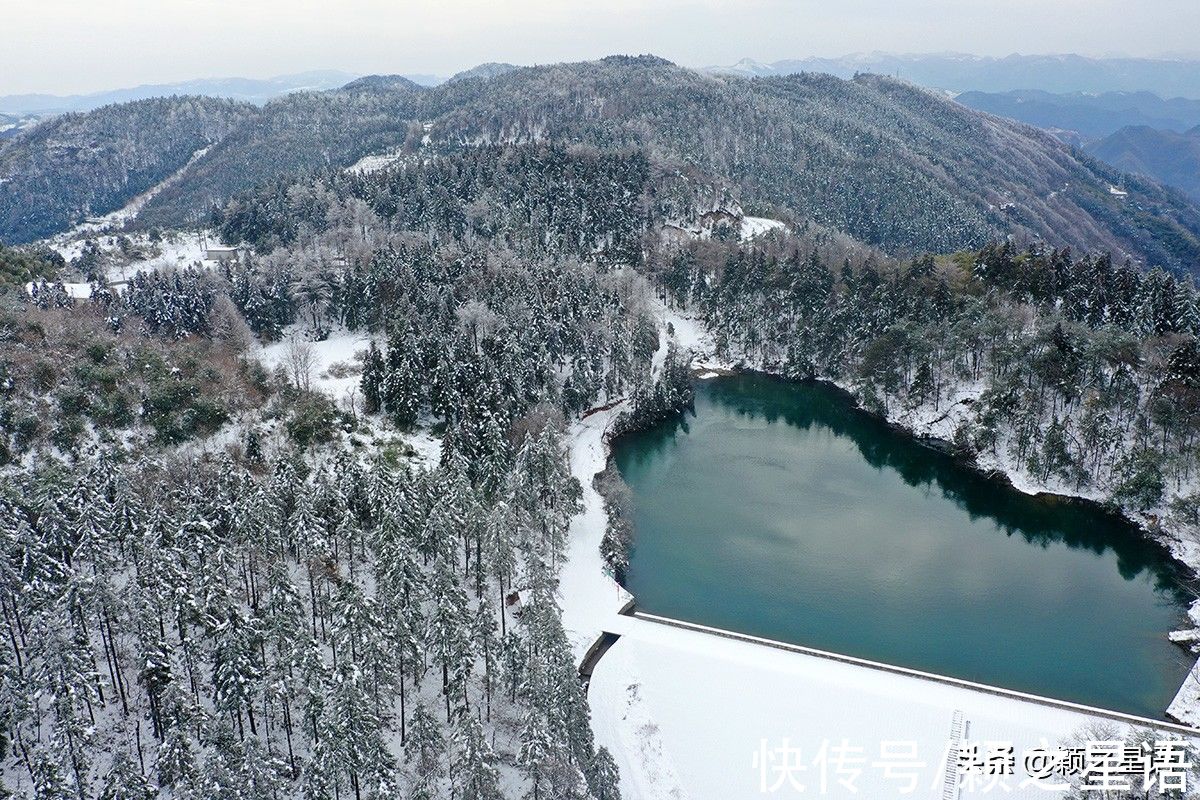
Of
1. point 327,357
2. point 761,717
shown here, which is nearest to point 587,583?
point 761,717

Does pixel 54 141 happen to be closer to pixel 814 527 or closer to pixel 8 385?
pixel 8 385

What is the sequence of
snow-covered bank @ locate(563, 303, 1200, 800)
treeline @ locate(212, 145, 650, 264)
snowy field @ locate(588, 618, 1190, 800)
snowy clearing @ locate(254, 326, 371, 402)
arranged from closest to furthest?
snowy field @ locate(588, 618, 1190, 800) < snow-covered bank @ locate(563, 303, 1200, 800) < snowy clearing @ locate(254, 326, 371, 402) < treeline @ locate(212, 145, 650, 264)

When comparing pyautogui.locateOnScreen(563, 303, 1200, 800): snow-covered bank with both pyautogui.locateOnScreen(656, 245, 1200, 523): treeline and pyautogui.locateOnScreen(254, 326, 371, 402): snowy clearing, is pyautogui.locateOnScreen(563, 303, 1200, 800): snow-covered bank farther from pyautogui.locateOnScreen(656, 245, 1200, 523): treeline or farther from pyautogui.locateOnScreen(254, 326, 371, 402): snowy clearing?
pyautogui.locateOnScreen(254, 326, 371, 402): snowy clearing

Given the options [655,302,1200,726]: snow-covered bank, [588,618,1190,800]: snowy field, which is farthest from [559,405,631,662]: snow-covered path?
[655,302,1200,726]: snow-covered bank

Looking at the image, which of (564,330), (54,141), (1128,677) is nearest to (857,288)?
(564,330)

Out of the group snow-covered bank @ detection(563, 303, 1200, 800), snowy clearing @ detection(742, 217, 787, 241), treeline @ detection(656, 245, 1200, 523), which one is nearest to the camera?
snow-covered bank @ detection(563, 303, 1200, 800)

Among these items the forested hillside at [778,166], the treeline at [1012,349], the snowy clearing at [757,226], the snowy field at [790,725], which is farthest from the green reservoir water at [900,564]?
the forested hillside at [778,166]

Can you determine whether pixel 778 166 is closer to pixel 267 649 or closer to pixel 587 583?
pixel 587 583

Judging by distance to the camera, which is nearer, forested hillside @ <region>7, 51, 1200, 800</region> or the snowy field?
forested hillside @ <region>7, 51, 1200, 800</region>

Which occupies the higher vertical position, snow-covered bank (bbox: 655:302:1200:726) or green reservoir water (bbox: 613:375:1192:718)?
snow-covered bank (bbox: 655:302:1200:726)
